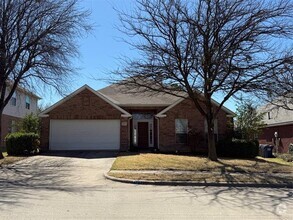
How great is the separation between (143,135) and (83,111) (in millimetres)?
5567

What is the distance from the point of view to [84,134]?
26031 millimetres

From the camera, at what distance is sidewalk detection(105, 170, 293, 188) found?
13.1 m

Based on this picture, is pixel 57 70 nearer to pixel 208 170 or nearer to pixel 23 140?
pixel 23 140

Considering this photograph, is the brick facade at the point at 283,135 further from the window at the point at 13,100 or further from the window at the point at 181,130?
the window at the point at 13,100

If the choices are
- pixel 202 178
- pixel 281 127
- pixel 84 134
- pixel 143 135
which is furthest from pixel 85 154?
pixel 281 127

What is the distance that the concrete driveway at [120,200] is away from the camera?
26.1 ft

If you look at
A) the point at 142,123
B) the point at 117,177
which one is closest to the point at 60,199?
the point at 117,177

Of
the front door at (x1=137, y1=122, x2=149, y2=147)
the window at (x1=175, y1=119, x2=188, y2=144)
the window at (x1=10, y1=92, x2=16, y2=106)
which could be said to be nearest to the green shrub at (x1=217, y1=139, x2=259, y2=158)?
the window at (x1=175, y1=119, x2=188, y2=144)

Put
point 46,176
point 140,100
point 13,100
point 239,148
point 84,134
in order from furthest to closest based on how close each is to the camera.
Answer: point 13,100 → point 140,100 → point 84,134 → point 239,148 → point 46,176

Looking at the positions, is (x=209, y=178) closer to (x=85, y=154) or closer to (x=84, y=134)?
(x=85, y=154)

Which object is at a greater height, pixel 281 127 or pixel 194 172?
pixel 281 127

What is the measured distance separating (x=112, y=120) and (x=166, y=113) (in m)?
4.10

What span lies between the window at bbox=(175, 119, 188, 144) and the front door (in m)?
2.95

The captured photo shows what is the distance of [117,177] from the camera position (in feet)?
46.0
